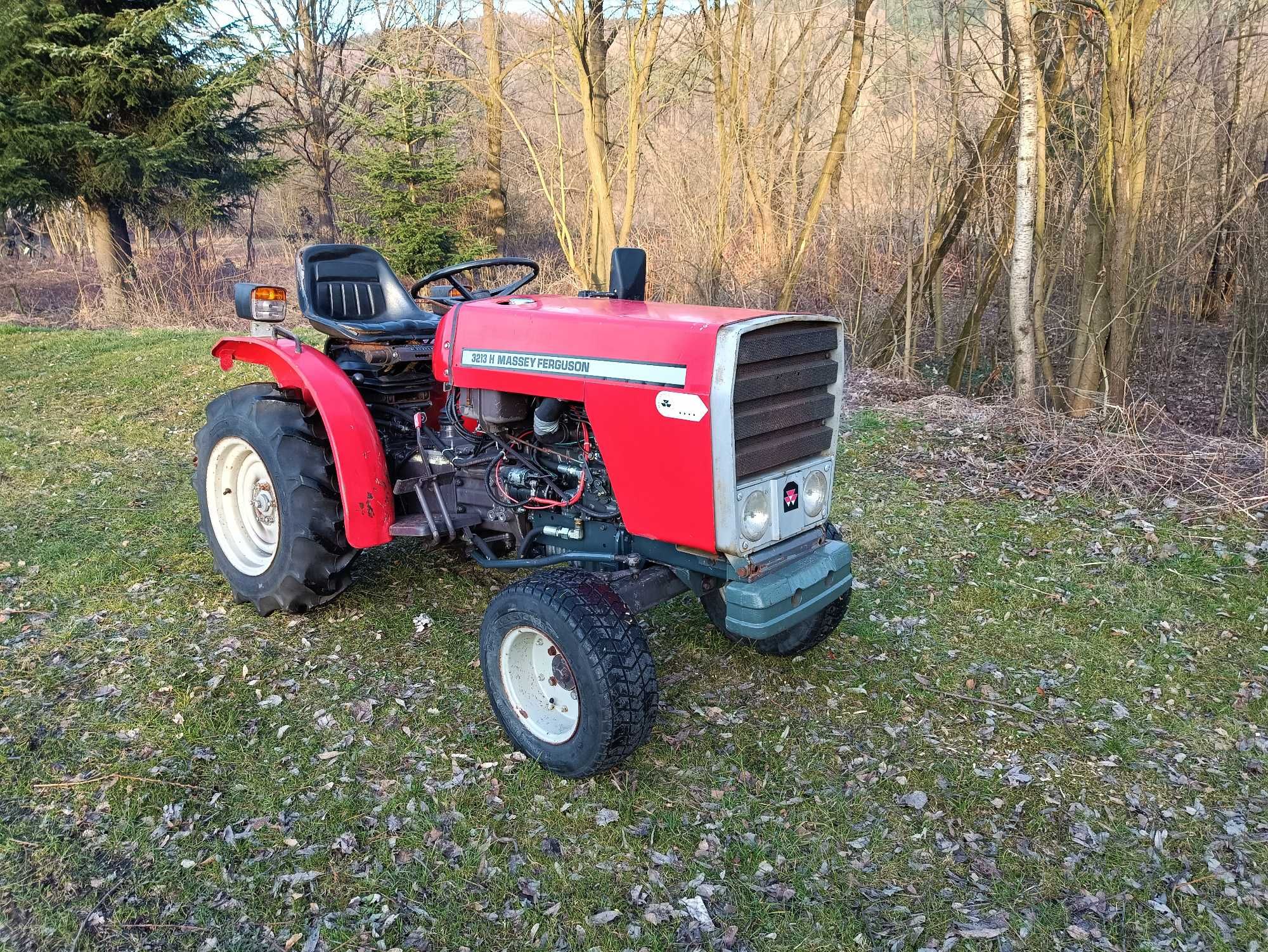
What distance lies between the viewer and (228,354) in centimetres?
396

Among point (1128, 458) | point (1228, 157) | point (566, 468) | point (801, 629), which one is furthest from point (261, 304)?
point (1228, 157)

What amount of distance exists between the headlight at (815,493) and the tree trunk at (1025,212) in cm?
412

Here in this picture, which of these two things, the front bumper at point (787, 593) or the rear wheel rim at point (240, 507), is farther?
the rear wheel rim at point (240, 507)

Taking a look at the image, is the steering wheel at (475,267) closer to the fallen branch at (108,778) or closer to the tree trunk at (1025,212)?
the fallen branch at (108,778)

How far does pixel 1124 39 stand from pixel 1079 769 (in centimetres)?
504

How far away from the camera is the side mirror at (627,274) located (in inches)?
122

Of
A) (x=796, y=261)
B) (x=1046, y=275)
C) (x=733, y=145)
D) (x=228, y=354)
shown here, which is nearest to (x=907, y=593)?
(x=228, y=354)

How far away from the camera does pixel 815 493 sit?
292 cm

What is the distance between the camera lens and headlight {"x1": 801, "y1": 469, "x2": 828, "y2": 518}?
9.47 ft

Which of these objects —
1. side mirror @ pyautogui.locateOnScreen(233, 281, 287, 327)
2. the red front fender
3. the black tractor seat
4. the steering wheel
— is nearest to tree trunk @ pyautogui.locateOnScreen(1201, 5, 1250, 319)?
the steering wheel

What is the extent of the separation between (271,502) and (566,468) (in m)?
1.60

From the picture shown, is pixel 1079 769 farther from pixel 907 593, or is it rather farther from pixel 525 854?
pixel 525 854

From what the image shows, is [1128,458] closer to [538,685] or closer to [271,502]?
[538,685]

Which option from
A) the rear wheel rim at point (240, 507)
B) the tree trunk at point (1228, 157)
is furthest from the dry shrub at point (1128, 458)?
the rear wheel rim at point (240, 507)
